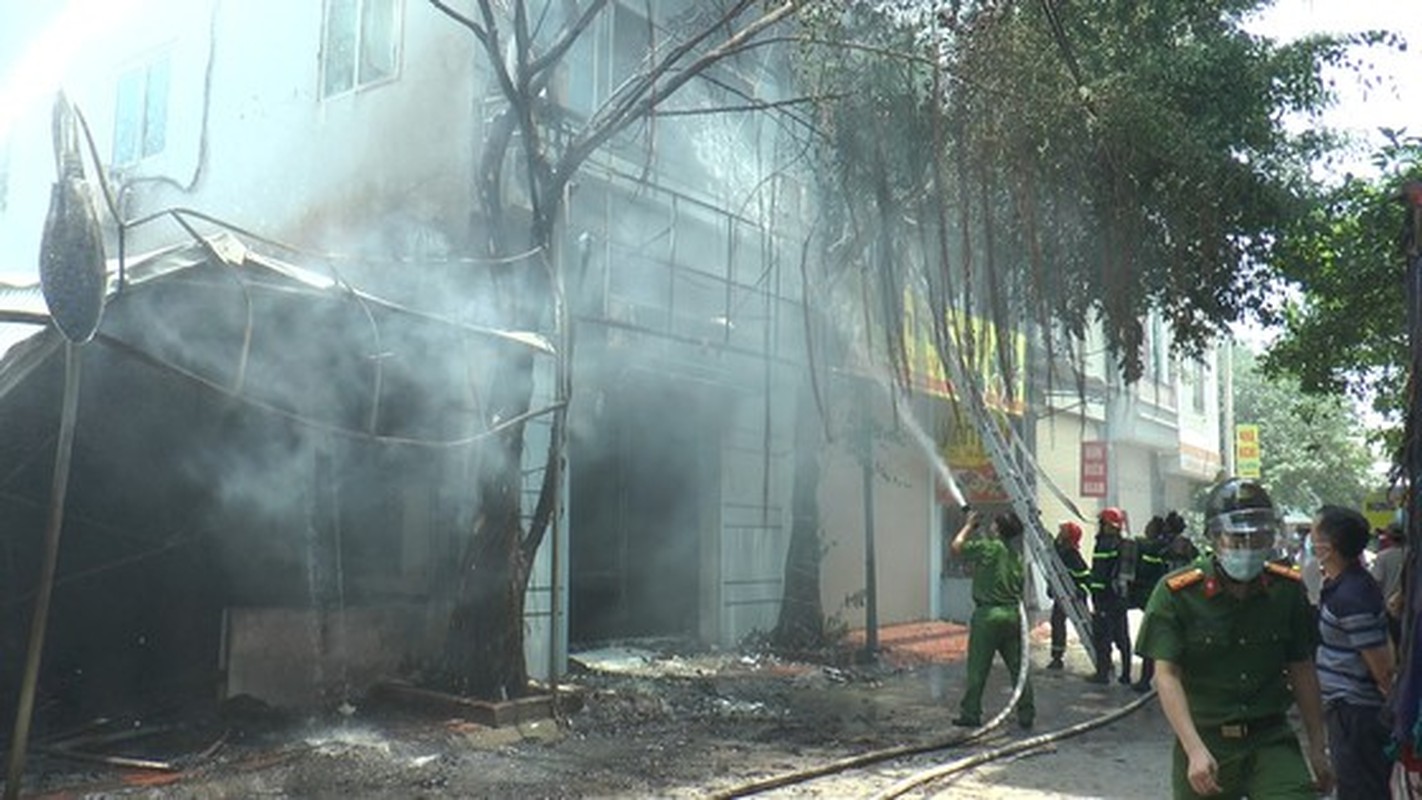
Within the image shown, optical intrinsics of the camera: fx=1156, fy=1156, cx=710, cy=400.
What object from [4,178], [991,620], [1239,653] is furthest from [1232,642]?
[4,178]

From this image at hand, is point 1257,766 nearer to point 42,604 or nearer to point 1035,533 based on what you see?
point 42,604

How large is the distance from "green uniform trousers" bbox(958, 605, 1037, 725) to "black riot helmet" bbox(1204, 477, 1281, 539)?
15.1 feet

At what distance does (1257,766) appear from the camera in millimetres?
3512

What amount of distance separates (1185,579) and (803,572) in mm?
8547

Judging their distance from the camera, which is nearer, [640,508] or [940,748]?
[940,748]

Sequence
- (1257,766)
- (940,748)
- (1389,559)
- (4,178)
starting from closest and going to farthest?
(1257,766), (1389,559), (940,748), (4,178)

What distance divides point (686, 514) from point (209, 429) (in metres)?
6.29

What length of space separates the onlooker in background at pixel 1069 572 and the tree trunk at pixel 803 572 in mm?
2364

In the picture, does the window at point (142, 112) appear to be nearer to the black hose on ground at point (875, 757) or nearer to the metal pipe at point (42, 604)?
the metal pipe at point (42, 604)

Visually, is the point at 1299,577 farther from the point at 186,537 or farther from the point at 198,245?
the point at 186,537

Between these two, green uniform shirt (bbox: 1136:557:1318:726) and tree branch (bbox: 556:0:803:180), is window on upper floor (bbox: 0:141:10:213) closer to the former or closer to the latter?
tree branch (bbox: 556:0:803:180)

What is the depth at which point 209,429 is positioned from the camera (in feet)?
23.9

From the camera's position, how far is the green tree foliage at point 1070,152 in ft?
25.0

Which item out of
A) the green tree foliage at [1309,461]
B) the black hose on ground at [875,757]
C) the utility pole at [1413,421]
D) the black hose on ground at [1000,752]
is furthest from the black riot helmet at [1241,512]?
the green tree foliage at [1309,461]
